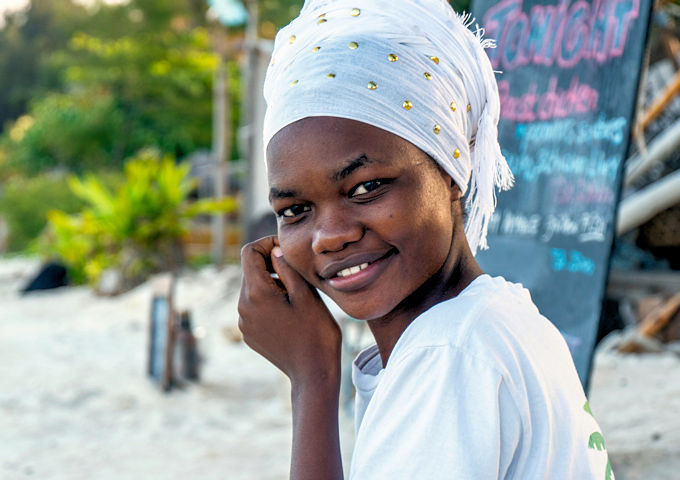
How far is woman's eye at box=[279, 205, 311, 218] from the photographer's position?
1108 millimetres

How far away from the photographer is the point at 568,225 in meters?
2.90

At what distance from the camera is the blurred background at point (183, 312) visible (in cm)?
376

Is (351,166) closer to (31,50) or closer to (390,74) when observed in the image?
(390,74)

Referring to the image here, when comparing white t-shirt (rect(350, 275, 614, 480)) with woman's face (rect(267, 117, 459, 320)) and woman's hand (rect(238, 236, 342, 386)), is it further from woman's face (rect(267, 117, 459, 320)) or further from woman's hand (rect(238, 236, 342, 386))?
woman's hand (rect(238, 236, 342, 386))

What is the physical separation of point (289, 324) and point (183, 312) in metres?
4.17

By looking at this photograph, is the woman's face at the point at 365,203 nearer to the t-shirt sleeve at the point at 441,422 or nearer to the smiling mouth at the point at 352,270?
the smiling mouth at the point at 352,270

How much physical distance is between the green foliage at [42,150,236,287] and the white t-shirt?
8.50m

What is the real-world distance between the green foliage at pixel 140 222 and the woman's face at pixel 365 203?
833cm

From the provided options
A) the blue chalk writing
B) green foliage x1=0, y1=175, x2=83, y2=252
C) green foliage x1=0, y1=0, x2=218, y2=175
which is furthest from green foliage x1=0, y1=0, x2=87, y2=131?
the blue chalk writing

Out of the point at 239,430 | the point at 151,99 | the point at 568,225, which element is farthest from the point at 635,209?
A: the point at 151,99

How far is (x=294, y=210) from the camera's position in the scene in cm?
112

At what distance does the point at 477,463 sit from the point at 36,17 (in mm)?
34768

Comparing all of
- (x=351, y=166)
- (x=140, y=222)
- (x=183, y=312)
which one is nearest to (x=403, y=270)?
(x=351, y=166)

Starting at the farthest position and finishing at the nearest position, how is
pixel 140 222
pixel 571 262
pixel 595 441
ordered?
pixel 140 222, pixel 571 262, pixel 595 441
